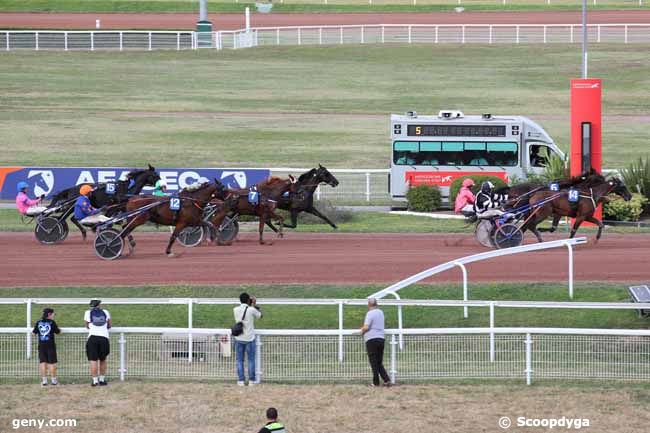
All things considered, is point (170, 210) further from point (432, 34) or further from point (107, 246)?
point (432, 34)

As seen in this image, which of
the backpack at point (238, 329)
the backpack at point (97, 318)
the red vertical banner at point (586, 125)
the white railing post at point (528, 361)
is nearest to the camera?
the white railing post at point (528, 361)

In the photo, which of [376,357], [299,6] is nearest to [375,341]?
[376,357]

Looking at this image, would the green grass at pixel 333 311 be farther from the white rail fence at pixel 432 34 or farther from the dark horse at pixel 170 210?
the white rail fence at pixel 432 34

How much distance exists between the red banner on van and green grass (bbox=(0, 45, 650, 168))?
7.72 meters

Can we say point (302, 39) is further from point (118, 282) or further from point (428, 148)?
point (118, 282)

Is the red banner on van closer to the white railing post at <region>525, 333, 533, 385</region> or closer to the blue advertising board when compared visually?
the blue advertising board

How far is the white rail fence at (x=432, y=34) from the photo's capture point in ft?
206

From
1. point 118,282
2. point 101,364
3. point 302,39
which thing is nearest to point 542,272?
point 118,282

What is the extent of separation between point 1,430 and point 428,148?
2035cm

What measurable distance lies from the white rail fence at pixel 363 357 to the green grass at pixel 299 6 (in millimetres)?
55725

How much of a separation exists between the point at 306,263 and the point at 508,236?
3567 millimetres

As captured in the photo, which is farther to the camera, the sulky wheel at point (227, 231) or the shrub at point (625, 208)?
the shrub at point (625, 208)

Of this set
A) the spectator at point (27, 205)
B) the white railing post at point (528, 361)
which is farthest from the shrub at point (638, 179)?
the white railing post at point (528, 361)
